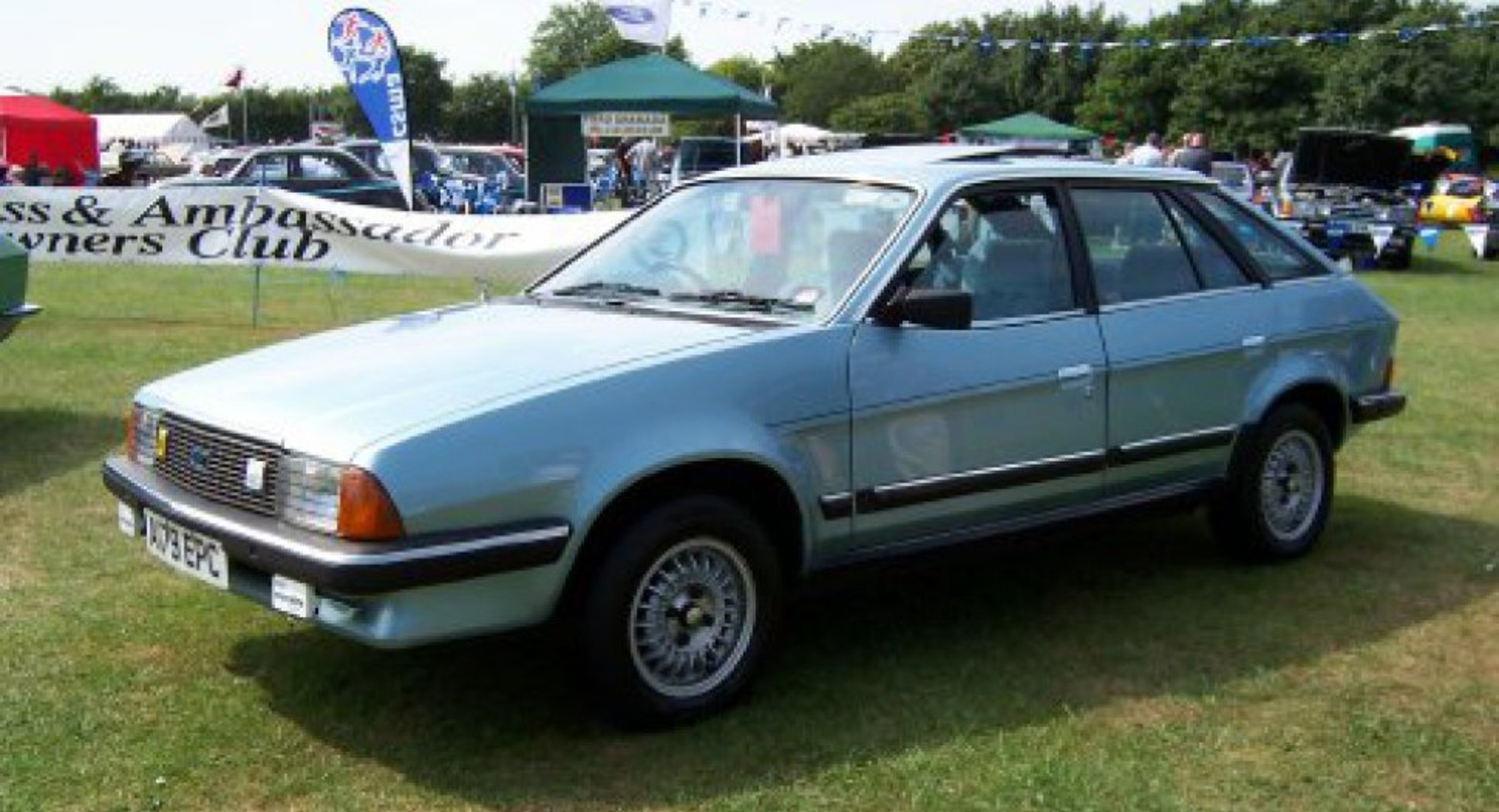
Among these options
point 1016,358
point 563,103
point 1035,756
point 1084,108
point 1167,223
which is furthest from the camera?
point 1084,108

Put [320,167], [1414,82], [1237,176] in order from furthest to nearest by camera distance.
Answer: [1414,82], [1237,176], [320,167]

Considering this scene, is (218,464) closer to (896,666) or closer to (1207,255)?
(896,666)

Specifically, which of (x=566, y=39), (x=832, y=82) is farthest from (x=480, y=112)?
(x=832, y=82)

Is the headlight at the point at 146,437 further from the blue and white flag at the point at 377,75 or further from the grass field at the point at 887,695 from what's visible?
the blue and white flag at the point at 377,75

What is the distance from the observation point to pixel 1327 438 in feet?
18.5

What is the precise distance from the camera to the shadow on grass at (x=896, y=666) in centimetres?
370

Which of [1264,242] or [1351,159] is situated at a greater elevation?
[1351,159]

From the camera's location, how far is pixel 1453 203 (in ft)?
98.5

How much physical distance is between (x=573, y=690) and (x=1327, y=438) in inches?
127

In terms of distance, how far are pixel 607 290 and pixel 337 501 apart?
1.53 m

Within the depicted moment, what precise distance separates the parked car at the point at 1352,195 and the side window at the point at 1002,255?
15.3 meters

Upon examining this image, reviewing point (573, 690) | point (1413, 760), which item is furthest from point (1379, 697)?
point (573, 690)

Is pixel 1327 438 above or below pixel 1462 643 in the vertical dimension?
above

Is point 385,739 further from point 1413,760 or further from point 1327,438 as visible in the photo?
point 1327,438
